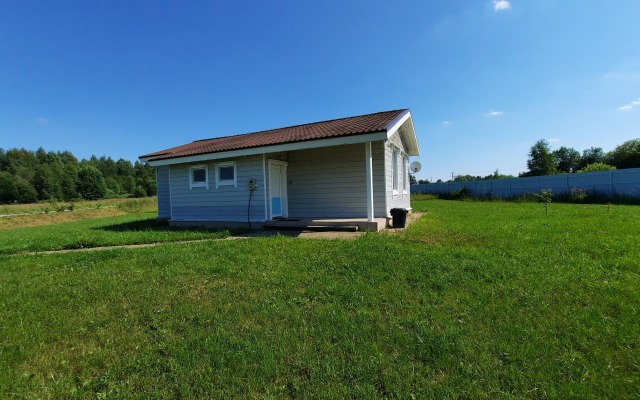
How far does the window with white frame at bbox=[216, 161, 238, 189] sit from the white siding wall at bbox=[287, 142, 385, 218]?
1.95 metres

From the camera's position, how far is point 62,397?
222cm

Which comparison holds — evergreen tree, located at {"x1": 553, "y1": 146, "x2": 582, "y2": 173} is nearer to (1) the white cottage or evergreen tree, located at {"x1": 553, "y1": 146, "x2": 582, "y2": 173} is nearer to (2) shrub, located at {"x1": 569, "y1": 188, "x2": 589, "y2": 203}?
(2) shrub, located at {"x1": 569, "y1": 188, "x2": 589, "y2": 203}

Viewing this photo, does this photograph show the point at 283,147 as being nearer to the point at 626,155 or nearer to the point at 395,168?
the point at 395,168

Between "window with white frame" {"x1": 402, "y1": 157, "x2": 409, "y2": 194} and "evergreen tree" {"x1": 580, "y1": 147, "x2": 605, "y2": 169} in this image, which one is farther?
"evergreen tree" {"x1": 580, "y1": 147, "x2": 605, "y2": 169}

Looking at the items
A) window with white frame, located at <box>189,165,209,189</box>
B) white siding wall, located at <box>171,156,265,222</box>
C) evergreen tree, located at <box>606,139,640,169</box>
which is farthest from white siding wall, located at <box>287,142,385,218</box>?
evergreen tree, located at <box>606,139,640,169</box>

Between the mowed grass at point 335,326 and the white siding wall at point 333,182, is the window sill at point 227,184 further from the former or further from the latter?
the mowed grass at point 335,326

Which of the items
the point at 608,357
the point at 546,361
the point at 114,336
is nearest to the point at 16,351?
the point at 114,336

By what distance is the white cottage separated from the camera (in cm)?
1002

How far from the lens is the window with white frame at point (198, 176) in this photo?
1167 centimetres

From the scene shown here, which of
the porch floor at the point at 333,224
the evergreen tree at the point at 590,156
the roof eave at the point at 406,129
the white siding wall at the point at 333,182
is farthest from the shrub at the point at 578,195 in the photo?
the evergreen tree at the point at 590,156

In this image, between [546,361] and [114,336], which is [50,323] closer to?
[114,336]

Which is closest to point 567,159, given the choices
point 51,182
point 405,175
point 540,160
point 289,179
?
point 540,160

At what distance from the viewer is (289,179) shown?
37.4 ft

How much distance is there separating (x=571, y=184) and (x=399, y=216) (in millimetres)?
19389
